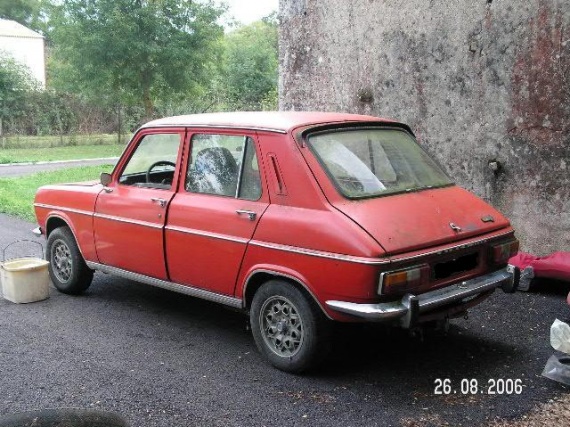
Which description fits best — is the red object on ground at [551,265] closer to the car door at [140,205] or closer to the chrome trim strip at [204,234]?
the chrome trim strip at [204,234]

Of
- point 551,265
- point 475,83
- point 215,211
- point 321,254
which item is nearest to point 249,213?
point 215,211

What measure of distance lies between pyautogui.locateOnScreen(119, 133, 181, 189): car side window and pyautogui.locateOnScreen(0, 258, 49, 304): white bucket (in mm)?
1218

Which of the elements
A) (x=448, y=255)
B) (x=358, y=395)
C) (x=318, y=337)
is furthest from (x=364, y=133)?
(x=358, y=395)

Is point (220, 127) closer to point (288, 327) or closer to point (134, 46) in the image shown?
point (288, 327)

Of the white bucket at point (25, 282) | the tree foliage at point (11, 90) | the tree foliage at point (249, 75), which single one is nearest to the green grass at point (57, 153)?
the tree foliage at point (11, 90)

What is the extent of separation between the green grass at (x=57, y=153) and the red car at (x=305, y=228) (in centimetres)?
1713

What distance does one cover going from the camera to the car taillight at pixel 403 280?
13.0 ft

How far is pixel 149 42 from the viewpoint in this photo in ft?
66.5

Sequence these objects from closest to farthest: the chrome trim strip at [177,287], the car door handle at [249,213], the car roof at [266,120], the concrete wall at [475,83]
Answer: the car door handle at [249,213] < the car roof at [266,120] < the chrome trim strip at [177,287] < the concrete wall at [475,83]

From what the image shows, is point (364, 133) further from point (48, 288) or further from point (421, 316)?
point (48, 288)

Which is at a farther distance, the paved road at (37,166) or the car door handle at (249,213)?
the paved road at (37,166)

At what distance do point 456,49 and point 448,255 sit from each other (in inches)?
149

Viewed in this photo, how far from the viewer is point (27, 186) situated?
1426 cm

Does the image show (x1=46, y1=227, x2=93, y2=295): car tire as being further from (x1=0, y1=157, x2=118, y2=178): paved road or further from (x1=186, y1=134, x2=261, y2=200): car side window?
(x1=0, y1=157, x2=118, y2=178): paved road
